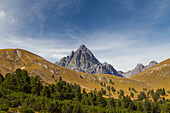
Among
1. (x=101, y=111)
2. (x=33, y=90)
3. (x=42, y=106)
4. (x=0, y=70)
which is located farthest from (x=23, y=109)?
(x=0, y=70)

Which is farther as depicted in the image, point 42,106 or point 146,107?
point 146,107

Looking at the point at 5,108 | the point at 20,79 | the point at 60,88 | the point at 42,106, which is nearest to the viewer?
the point at 5,108

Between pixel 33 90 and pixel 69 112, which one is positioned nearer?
pixel 69 112

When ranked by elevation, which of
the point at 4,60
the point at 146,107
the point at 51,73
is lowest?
the point at 146,107

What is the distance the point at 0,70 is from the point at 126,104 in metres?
159

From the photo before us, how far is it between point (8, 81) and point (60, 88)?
26.6 metres

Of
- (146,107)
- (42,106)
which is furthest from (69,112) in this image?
(146,107)

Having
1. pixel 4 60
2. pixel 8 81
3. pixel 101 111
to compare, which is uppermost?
pixel 4 60

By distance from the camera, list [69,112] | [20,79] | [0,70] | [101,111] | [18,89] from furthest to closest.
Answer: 1. [0,70]
2. [20,79]
3. [18,89]
4. [101,111]
5. [69,112]

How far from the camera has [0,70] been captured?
512 ft

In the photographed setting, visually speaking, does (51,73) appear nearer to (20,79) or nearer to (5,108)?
(20,79)

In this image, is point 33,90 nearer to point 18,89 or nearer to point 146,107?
point 18,89

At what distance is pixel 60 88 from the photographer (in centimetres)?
6906

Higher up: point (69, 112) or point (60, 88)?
point (60, 88)
